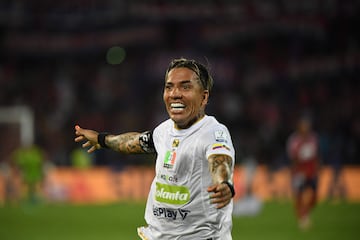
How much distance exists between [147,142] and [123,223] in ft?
37.9

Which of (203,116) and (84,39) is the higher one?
(84,39)

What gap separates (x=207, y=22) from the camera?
30031 mm

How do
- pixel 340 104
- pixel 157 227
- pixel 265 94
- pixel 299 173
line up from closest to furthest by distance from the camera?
pixel 157 227 → pixel 299 173 → pixel 340 104 → pixel 265 94

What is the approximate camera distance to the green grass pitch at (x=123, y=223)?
47.8 ft

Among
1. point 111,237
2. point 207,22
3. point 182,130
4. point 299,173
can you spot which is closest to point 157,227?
point 182,130

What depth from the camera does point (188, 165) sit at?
5289 mm

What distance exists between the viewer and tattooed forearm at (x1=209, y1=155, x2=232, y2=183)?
4.91 m

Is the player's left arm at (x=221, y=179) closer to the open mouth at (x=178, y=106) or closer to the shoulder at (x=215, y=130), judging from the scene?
the shoulder at (x=215, y=130)

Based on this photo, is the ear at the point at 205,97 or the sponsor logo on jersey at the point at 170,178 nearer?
the sponsor logo on jersey at the point at 170,178

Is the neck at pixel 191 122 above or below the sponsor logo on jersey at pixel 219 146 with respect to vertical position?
above

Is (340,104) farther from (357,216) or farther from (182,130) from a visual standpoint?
(182,130)

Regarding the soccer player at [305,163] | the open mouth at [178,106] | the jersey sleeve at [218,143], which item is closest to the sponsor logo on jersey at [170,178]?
the jersey sleeve at [218,143]

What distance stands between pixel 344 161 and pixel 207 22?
899cm

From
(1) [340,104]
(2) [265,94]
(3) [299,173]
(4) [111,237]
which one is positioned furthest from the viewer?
(2) [265,94]
